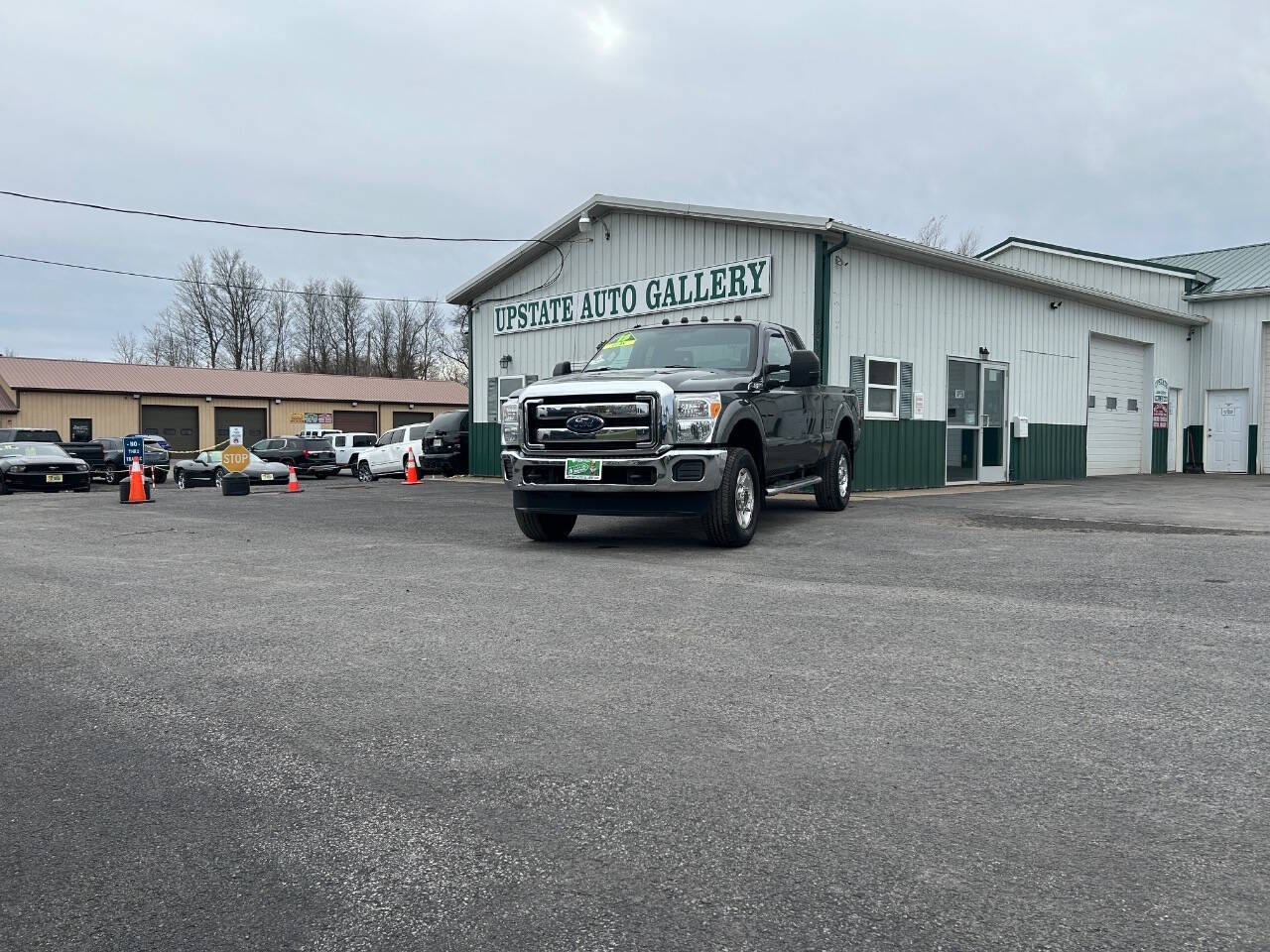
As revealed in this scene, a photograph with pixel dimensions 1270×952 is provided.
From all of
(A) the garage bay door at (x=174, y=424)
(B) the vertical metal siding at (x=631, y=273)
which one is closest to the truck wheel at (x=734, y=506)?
(B) the vertical metal siding at (x=631, y=273)

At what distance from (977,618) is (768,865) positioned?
11.5 feet

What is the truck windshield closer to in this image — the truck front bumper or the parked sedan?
the truck front bumper

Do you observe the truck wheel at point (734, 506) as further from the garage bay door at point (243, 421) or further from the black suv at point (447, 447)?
the garage bay door at point (243, 421)

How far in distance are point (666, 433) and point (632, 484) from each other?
537 mm

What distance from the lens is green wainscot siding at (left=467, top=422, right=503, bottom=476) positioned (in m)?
22.9

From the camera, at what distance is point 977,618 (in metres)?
5.74

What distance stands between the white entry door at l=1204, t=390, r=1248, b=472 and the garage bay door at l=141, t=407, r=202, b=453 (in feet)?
138

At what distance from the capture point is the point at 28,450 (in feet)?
73.8

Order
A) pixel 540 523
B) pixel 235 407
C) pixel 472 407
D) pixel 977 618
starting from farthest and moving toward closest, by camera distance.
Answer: pixel 235 407, pixel 472 407, pixel 540 523, pixel 977 618

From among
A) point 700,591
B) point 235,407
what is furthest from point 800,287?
point 235,407

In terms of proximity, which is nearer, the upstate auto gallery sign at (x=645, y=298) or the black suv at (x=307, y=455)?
the upstate auto gallery sign at (x=645, y=298)

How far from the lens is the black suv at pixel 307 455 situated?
3203 centimetres

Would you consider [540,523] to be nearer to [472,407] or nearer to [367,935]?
[367,935]

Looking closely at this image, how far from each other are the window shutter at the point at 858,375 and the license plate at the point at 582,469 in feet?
28.8
